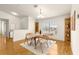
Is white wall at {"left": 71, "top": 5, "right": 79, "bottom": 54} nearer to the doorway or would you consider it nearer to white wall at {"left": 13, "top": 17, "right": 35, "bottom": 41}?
white wall at {"left": 13, "top": 17, "right": 35, "bottom": 41}

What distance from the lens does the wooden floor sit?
6.46ft

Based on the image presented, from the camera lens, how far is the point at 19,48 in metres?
2.02

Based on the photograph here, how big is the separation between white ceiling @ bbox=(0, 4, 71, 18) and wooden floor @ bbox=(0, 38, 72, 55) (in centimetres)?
53

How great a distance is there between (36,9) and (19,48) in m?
0.76

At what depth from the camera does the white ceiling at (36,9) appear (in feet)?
6.33

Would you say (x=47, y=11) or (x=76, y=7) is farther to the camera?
(x=47, y=11)

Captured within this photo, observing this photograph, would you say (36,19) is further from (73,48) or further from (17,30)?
(73,48)

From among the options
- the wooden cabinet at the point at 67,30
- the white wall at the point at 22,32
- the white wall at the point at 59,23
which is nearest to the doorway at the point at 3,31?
the white wall at the point at 22,32

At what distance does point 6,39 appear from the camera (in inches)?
80.8

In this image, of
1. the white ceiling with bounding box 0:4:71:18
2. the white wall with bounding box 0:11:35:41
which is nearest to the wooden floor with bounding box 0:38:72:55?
the white wall with bounding box 0:11:35:41

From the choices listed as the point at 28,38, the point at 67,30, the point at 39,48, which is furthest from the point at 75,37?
the point at 28,38

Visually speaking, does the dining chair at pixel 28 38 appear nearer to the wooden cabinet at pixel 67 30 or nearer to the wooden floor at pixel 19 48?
the wooden floor at pixel 19 48
